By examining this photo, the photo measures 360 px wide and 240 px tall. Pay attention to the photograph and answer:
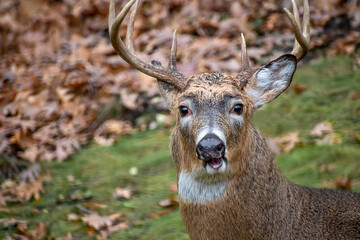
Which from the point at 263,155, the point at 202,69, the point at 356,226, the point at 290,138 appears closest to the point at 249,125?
the point at 263,155

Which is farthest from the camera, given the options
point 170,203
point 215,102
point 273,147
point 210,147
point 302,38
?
point 273,147

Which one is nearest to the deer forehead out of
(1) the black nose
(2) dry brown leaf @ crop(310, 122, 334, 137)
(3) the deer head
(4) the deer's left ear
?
(3) the deer head

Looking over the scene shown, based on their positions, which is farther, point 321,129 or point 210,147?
point 321,129

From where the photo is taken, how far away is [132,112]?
8211 mm

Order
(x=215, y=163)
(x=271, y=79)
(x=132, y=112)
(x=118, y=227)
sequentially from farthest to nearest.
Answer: (x=132, y=112), (x=118, y=227), (x=271, y=79), (x=215, y=163)

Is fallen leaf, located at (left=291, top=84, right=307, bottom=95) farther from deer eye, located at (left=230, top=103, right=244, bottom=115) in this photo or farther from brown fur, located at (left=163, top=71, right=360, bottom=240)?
deer eye, located at (left=230, top=103, right=244, bottom=115)

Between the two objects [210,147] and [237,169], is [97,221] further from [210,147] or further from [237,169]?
[210,147]

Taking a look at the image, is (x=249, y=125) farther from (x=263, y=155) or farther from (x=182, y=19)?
(x=182, y=19)

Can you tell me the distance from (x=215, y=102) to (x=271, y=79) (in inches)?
24.1

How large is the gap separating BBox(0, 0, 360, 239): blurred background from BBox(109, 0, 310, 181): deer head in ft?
5.62

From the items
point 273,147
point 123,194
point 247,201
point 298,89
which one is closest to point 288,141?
point 273,147

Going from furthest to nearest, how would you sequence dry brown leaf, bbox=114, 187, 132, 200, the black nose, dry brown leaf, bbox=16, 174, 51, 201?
dry brown leaf, bbox=16, 174, 51, 201 < dry brown leaf, bbox=114, 187, 132, 200 < the black nose

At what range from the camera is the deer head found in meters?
3.84

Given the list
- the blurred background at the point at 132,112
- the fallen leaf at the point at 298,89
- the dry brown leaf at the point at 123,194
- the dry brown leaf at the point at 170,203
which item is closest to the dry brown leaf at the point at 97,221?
the blurred background at the point at 132,112
